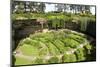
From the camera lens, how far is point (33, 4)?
1.82 metres

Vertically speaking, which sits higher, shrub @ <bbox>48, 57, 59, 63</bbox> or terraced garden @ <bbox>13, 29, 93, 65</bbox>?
terraced garden @ <bbox>13, 29, 93, 65</bbox>

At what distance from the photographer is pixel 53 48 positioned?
1876 mm

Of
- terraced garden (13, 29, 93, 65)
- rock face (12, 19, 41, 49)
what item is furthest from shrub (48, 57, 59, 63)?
rock face (12, 19, 41, 49)

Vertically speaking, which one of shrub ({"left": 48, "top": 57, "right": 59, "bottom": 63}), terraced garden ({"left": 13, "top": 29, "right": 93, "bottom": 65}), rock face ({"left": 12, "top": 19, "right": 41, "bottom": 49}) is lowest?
shrub ({"left": 48, "top": 57, "right": 59, "bottom": 63})

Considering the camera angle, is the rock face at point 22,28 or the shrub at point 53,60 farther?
the shrub at point 53,60

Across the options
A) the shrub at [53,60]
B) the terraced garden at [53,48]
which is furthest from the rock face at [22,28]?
the shrub at [53,60]

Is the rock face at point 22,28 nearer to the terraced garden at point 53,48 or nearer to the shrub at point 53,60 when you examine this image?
the terraced garden at point 53,48

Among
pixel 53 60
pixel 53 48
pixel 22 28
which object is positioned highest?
pixel 22 28

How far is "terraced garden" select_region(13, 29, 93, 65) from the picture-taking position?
178 centimetres

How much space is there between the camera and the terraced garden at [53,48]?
1778 millimetres

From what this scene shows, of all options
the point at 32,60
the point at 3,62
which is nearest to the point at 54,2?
the point at 32,60

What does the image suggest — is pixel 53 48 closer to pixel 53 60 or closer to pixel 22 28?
pixel 53 60

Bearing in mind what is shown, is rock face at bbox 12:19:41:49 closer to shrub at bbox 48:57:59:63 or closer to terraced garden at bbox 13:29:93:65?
terraced garden at bbox 13:29:93:65

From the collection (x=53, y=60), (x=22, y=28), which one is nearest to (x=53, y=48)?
(x=53, y=60)
